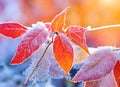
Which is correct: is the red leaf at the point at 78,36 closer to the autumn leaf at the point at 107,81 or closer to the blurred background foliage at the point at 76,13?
the autumn leaf at the point at 107,81

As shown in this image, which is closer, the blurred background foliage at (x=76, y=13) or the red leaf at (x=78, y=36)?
the red leaf at (x=78, y=36)

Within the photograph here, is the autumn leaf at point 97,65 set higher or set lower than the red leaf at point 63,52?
lower

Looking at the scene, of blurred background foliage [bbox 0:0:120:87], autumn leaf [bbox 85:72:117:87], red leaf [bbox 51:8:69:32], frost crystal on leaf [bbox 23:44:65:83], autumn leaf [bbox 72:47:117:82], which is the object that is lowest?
autumn leaf [bbox 85:72:117:87]

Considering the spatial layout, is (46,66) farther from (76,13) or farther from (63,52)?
(76,13)

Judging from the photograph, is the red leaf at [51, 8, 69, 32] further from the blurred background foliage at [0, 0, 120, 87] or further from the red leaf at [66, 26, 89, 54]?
the blurred background foliage at [0, 0, 120, 87]

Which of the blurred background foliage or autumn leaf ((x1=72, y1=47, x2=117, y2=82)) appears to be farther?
the blurred background foliage

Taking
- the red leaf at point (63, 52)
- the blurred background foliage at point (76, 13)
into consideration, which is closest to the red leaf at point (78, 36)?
the red leaf at point (63, 52)

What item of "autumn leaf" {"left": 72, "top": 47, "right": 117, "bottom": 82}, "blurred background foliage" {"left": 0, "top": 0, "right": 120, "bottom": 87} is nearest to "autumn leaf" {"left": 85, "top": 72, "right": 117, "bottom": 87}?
"autumn leaf" {"left": 72, "top": 47, "right": 117, "bottom": 82}
